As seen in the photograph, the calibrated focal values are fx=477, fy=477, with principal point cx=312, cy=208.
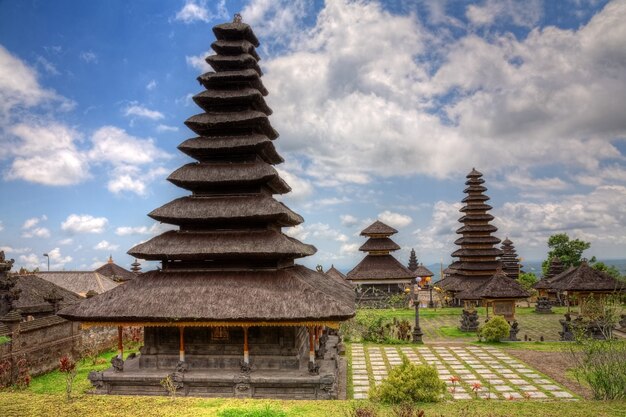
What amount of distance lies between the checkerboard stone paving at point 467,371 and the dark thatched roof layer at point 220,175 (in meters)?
8.57

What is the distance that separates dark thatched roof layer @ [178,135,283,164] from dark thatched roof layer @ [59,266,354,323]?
5092 millimetres

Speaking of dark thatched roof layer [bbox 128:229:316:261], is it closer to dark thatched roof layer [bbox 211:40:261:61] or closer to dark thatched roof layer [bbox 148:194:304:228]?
dark thatched roof layer [bbox 148:194:304:228]

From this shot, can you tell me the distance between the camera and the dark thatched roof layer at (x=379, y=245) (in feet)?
140

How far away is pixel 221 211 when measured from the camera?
18078 mm

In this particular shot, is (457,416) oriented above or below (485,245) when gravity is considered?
below

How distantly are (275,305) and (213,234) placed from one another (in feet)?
13.8

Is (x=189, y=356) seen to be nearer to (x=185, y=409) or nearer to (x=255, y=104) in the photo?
(x=185, y=409)

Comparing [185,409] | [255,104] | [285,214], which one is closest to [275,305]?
[285,214]

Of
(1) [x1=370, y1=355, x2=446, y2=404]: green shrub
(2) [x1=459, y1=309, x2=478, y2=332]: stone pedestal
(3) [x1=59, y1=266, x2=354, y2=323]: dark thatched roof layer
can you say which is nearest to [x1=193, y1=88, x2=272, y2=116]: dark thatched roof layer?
(3) [x1=59, y1=266, x2=354, y2=323]: dark thatched roof layer

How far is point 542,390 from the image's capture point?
643 inches

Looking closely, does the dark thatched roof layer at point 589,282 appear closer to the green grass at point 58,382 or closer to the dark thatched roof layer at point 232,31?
the dark thatched roof layer at point 232,31

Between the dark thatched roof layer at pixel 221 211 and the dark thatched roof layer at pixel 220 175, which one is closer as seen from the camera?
the dark thatched roof layer at pixel 221 211

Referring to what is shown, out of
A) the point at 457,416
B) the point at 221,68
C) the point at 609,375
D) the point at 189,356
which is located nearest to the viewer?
the point at 457,416

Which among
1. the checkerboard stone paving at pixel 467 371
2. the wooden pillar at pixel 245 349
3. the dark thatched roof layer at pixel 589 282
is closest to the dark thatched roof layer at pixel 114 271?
the checkerboard stone paving at pixel 467 371
